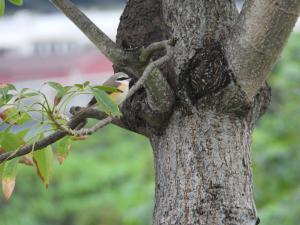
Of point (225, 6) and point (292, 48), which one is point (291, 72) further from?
point (225, 6)

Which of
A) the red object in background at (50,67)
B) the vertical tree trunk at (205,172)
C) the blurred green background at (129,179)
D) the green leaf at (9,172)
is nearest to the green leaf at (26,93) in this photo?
the green leaf at (9,172)

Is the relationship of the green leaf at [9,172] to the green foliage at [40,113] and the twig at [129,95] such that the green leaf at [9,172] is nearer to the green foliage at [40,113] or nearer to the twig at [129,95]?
the green foliage at [40,113]

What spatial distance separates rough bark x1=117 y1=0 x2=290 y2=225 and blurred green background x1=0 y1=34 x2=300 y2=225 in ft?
8.51

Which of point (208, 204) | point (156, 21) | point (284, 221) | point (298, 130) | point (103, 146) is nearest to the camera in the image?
point (208, 204)

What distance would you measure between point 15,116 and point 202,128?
28 cm

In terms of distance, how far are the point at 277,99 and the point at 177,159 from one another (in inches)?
239

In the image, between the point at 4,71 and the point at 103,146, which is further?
the point at 4,71

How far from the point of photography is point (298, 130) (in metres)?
4.64

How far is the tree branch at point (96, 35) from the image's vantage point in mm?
1199

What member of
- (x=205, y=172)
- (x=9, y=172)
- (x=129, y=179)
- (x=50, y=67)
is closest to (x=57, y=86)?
(x=9, y=172)

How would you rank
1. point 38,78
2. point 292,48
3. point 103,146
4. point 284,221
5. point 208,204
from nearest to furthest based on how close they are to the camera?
point 208,204, point 284,221, point 292,48, point 103,146, point 38,78

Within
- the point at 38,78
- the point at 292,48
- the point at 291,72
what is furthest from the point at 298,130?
the point at 38,78

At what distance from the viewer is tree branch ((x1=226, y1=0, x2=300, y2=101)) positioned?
1.15 metres

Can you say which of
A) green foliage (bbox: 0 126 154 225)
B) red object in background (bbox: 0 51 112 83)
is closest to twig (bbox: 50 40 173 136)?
green foliage (bbox: 0 126 154 225)
